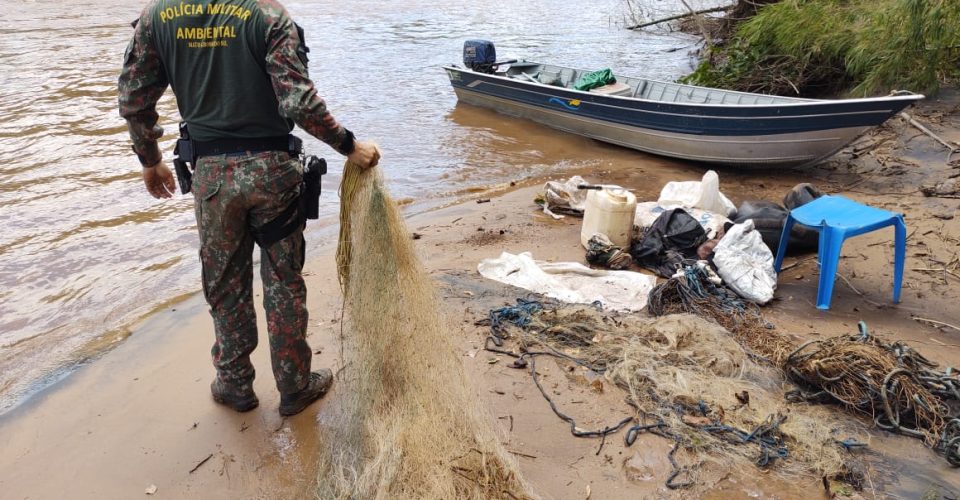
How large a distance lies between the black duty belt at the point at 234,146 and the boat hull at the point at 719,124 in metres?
6.56

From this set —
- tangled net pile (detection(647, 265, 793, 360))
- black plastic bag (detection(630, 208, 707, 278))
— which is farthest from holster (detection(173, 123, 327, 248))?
black plastic bag (detection(630, 208, 707, 278))

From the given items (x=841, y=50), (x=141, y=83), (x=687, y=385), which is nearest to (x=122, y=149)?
(x=141, y=83)

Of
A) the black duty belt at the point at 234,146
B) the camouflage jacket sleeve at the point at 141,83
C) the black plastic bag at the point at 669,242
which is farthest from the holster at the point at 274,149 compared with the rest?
the black plastic bag at the point at 669,242

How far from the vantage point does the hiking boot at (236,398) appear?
135 inches

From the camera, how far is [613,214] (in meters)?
5.54

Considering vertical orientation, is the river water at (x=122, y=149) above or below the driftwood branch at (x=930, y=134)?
below

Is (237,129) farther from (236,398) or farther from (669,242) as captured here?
(669,242)

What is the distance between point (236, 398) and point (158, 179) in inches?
48.8

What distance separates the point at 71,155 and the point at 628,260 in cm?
797

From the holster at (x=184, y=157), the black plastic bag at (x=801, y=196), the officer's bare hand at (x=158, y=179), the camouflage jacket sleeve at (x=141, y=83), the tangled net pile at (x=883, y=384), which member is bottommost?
the tangled net pile at (x=883, y=384)

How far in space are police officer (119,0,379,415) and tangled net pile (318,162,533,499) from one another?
0.99ft

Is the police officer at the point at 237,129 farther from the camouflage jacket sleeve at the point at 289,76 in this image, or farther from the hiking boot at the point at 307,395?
the hiking boot at the point at 307,395

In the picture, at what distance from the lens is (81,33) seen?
58.7 feet

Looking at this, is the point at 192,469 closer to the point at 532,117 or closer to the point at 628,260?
the point at 628,260
